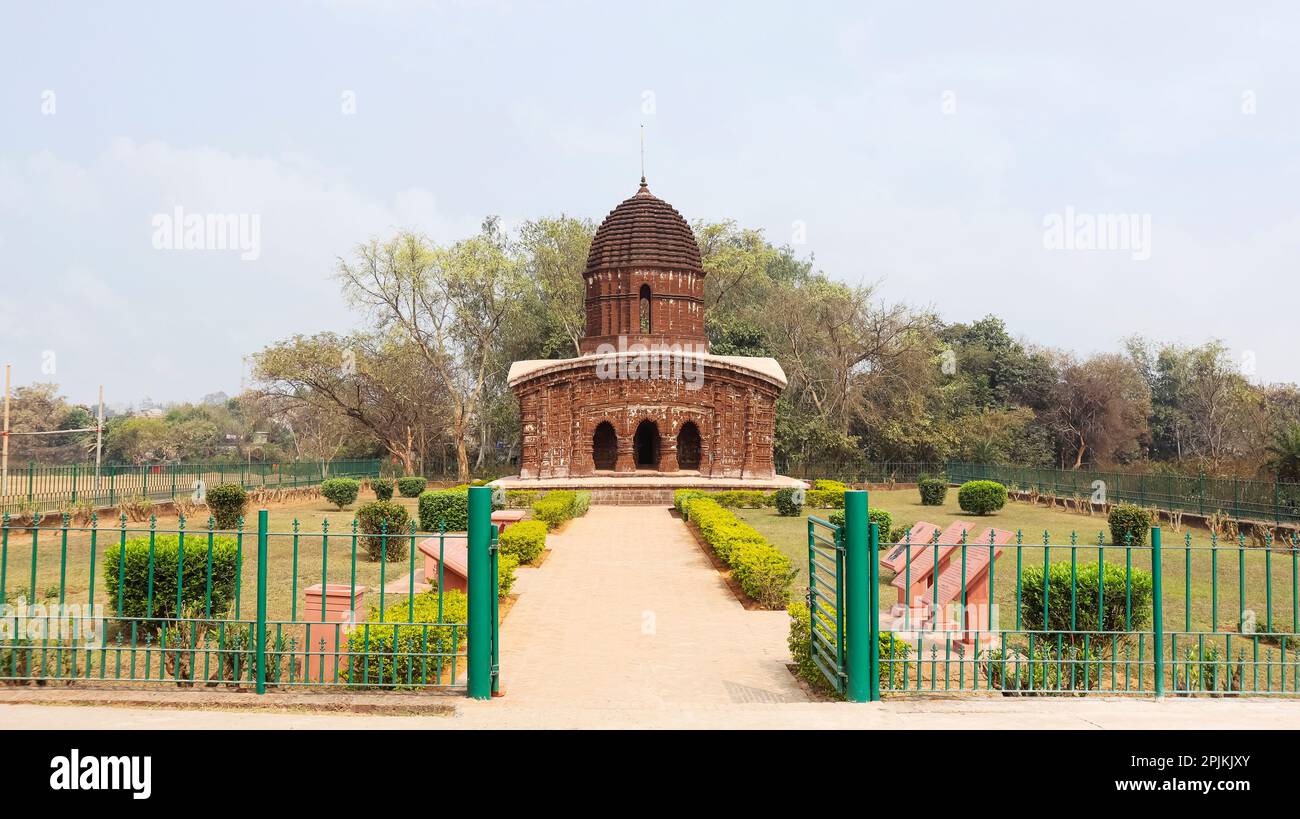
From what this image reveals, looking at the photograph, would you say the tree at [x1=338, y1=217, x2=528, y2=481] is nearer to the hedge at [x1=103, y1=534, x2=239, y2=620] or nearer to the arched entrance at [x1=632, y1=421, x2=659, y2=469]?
the arched entrance at [x1=632, y1=421, x2=659, y2=469]

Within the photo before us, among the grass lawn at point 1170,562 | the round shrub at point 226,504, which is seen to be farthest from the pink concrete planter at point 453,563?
the round shrub at point 226,504

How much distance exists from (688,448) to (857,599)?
80.3 ft

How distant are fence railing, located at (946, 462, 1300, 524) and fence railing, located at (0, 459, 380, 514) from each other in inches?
874

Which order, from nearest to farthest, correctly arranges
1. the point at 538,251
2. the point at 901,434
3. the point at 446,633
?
1. the point at 446,633
2. the point at 901,434
3. the point at 538,251

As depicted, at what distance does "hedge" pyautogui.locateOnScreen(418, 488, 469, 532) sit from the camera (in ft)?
54.8

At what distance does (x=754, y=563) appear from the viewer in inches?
414

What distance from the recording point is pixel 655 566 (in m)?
13.1

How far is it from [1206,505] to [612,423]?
50.5 ft

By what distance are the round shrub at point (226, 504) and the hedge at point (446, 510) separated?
3.65 m

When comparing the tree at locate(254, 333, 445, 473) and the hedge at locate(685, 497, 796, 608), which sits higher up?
the tree at locate(254, 333, 445, 473)

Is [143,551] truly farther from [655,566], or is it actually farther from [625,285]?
[625,285]

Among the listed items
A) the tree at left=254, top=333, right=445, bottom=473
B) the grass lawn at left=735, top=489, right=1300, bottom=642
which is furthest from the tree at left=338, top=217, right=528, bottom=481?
the grass lawn at left=735, top=489, right=1300, bottom=642

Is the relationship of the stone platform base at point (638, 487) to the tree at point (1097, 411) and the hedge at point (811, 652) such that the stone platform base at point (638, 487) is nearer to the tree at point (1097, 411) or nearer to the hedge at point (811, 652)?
the hedge at point (811, 652)

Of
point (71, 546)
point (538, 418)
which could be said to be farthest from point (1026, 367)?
point (71, 546)
